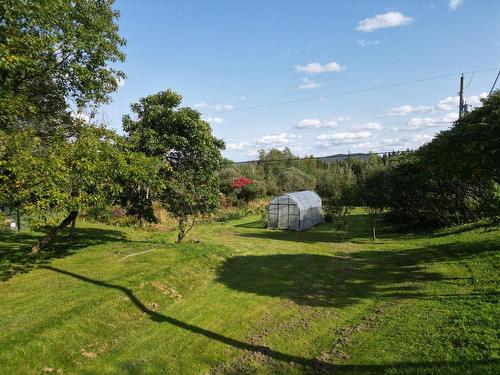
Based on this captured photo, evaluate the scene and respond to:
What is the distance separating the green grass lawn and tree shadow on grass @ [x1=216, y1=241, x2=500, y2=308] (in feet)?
0.23

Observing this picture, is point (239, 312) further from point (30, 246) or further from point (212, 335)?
point (30, 246)

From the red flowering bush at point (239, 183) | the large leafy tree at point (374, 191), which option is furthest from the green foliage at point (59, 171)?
the red flowering bush at point (239, 183)

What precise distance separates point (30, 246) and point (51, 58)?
863 centimetres

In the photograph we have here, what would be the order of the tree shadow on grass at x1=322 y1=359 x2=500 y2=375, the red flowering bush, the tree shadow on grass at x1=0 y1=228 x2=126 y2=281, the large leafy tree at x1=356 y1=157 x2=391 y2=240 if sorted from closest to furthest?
the tree shadow on grass at x1=322 y1=359 x2=500 y2=375 < the tree shadow on grass at x1=0 y1=228 x2=126 y2=281 < the large leafy tree at x1=356 y1=157 x2=391 y2=240 < the red flowering bush

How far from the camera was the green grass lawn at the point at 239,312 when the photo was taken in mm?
7336

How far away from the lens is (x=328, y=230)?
3147 centimetres

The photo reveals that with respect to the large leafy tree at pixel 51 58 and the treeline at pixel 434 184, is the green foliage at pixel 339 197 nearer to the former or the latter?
the treeline at pixel 434 184

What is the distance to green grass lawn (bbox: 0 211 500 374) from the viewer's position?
7336 millimetres

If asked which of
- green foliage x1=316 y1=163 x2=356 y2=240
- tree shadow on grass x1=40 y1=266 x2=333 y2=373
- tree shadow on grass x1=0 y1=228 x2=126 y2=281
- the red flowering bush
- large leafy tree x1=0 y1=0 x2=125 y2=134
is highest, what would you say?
large leafy tree x1=0 y1=0 x2=125 y2=134

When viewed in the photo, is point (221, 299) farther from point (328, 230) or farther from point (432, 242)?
point (328, 230)

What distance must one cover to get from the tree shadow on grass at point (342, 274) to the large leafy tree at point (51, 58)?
8158 mm

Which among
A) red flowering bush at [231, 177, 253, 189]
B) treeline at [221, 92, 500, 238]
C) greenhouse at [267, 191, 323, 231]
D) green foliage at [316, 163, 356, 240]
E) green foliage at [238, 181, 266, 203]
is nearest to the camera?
treeline at [221, 92, 500, 238]

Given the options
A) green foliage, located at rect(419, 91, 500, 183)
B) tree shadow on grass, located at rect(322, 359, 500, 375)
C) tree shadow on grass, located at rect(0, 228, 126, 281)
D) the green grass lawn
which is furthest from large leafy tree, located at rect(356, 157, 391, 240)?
tree shadow on grass, located at rect(322, 359, 500, 375)

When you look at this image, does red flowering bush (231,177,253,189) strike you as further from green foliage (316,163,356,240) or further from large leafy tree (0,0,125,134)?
large leafy tree (0,0,125,134)
